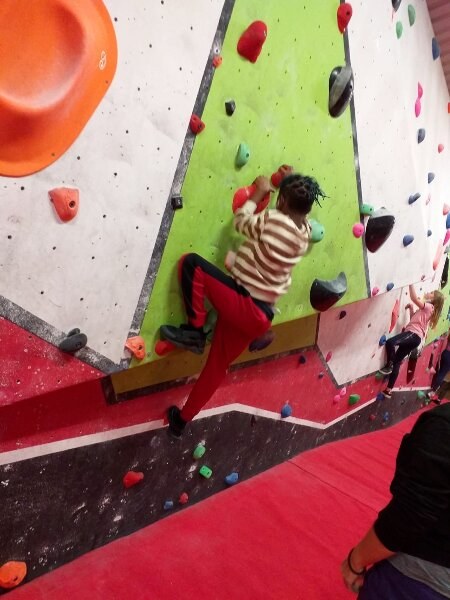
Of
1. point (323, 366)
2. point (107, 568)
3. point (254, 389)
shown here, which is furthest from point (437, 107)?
point (107, 568)

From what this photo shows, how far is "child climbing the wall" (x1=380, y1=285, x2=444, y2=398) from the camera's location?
4295 millimetres

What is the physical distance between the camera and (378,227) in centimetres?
261

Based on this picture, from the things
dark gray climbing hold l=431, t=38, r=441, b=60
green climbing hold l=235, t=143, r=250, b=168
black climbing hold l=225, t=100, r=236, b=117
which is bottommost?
green climbing hold l=235, t=143, r=250, b=168

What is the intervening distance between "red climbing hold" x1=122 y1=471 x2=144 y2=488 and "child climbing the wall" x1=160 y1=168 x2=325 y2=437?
61 centimetres

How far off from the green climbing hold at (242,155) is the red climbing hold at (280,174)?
176 mm

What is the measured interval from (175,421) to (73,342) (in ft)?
2.88

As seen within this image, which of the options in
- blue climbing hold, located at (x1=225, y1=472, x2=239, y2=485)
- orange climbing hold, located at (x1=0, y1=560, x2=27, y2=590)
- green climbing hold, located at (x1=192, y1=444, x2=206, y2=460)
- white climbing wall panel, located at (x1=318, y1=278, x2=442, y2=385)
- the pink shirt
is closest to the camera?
orange climbing hold, located at (x1=0, y1=560, x2=27, y2=590)

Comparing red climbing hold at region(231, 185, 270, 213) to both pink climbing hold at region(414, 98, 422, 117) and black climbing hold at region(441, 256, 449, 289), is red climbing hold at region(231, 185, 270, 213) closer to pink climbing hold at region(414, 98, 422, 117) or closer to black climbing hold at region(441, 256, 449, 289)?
pink climbing hold at region(414, 98, 422, 117)

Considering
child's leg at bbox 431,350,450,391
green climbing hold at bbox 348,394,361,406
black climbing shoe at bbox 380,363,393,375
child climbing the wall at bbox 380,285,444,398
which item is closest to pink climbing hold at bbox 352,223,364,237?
green climbing hold at bbox 348,394,361,406

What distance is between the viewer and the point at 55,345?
4.50 feet

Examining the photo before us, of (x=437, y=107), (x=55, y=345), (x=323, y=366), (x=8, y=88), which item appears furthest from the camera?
(x=323, y=366)

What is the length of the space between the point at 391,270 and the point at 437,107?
1130 mm

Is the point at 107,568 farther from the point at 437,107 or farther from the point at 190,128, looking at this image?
the point at 437,107

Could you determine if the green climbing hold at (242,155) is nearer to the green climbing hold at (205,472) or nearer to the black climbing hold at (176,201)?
the black climbing hold at (176,201)
